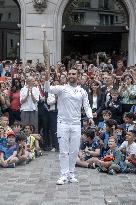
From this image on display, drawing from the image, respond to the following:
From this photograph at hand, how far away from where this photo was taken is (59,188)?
952 centimetres

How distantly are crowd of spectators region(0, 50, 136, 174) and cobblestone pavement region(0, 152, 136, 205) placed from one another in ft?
1.40

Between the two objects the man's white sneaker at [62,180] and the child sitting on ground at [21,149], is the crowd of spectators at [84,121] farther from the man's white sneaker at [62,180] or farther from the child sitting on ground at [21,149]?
the man's white sneaker at [62,180]

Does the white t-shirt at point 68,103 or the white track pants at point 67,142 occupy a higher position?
the white t-shirt at point 68,103

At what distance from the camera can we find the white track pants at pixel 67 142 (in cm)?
974

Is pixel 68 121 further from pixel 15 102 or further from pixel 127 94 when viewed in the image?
pixel 15 102

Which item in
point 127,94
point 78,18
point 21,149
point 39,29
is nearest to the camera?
point 21,149

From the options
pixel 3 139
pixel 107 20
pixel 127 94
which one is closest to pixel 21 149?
pixel 3 139

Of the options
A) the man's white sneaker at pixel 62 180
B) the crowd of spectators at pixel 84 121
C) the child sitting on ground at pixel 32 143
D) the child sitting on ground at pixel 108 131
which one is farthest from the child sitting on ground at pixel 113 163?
the child sitting on ground at pixel 32 143

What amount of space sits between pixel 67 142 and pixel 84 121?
3174 millimetres

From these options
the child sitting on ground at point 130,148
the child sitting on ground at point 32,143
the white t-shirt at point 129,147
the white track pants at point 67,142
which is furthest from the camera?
the child sitting on ground at point 32,143

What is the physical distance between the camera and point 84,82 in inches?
547

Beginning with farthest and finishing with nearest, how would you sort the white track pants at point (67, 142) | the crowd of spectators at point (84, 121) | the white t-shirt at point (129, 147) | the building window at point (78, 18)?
the building window at point (78, 18), the crowd of spectators at point (84, 121), the white t-shirt at point (129, 147), the white track pants at point (67, 142)

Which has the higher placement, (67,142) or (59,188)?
(67,142)

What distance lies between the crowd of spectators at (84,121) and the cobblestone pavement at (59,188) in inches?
16.8
